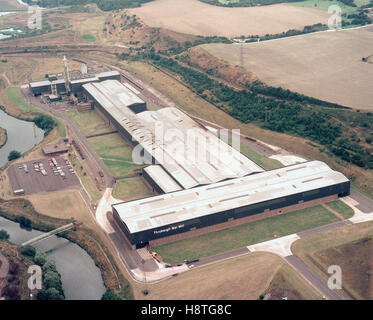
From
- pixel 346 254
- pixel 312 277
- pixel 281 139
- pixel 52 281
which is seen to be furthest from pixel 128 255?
pixel 281 139

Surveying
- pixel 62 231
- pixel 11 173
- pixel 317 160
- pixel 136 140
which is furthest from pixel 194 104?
pixel 62 231

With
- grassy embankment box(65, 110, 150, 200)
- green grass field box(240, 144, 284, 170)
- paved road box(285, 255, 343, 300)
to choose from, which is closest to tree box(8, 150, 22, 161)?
grassy embankment box(65, 110, 150, 200)

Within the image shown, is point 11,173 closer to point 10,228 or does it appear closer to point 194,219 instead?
point 10,228

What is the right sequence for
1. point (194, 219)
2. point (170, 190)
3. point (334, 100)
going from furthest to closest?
point (334, 100) → point (170, 190) → point (194, 219)

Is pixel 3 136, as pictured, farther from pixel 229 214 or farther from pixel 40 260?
pixel 229 214

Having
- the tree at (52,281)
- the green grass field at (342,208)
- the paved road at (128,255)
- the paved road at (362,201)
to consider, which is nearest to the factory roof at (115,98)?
the paved road at (128,255)

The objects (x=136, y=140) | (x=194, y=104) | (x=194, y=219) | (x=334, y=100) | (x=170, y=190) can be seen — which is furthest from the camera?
(x=194, y=104)
